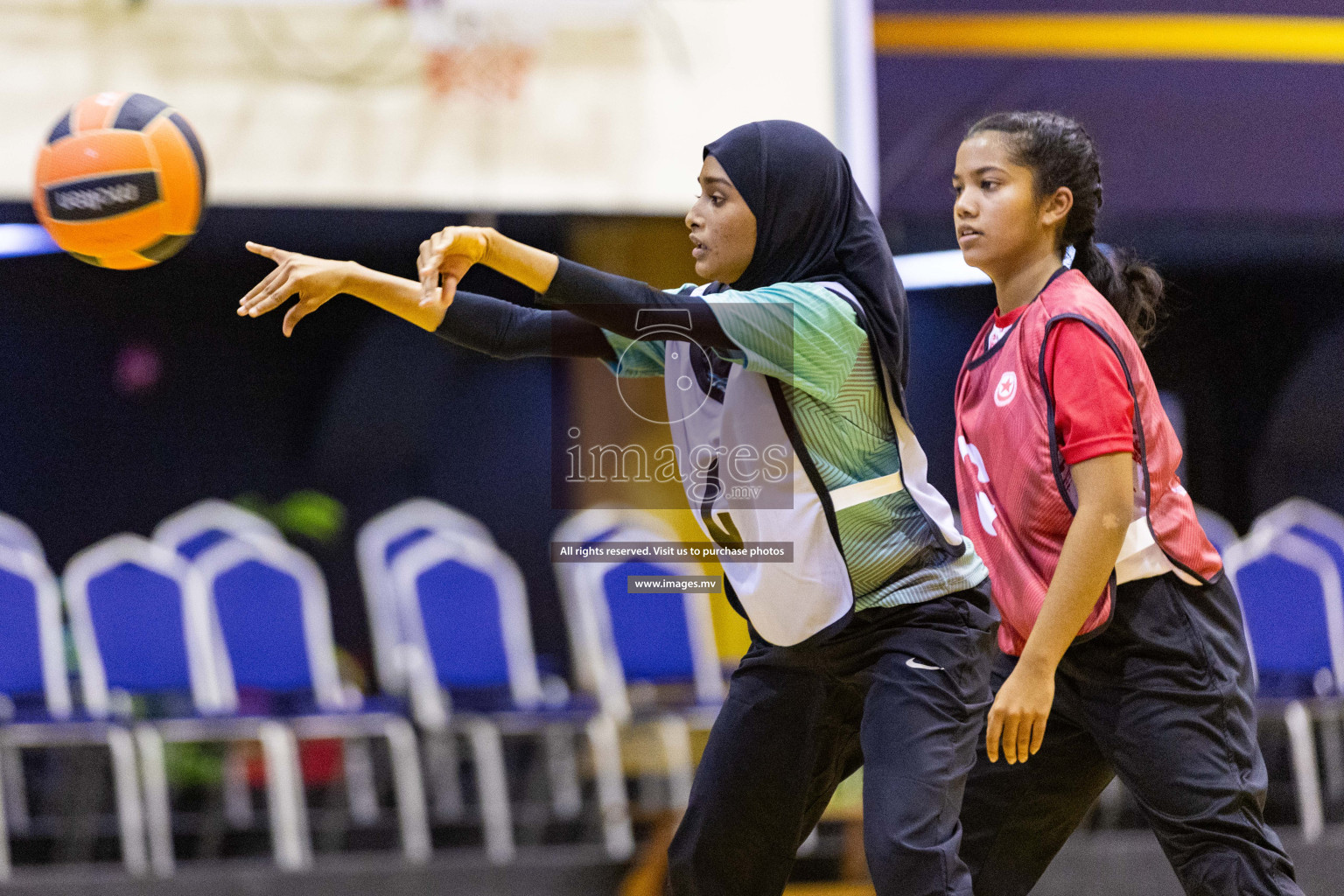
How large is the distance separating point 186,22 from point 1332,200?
4.03 m

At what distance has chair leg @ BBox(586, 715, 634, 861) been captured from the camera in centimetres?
453

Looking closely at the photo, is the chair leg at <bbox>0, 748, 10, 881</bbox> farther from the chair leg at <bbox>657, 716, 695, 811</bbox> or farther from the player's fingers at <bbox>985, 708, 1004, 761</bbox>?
the player's fingers at <bbox>985, 708, 1004, 761</bbox>

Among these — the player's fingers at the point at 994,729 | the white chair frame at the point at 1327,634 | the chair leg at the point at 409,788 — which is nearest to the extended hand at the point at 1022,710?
the player's fingers at the point at 994,729

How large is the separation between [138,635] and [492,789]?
4.19 feet

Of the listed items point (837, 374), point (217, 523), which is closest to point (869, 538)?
point (837, 374)

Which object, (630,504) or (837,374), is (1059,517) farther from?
(630,504)

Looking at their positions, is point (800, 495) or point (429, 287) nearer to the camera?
point (429, 287)

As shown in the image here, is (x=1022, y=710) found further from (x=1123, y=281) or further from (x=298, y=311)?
(x=298, y=311)

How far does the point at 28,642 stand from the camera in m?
4.49

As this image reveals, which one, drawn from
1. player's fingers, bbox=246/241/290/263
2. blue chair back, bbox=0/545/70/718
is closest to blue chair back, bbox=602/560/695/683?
blue chair back, bbox=0/545/70/718

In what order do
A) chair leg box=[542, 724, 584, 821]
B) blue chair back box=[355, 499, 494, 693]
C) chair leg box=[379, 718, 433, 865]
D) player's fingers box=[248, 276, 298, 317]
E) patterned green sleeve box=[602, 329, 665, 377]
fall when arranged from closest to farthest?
player's fingers box=[248, 276, 298, 317] < patterned green sleeve box=[602, 329, 665, 377] < chair leg box=[379, 718, 433, 865] < chair leg box=[542, 724, 584, 821] < blue chair back box=[355, 499, 494, 693]

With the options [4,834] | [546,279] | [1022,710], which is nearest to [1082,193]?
[1022,710]

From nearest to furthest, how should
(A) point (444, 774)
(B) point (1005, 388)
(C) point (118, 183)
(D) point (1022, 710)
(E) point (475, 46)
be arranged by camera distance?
(D) point (1022, 710), (B) point (1005, 388), (C) point (118, 183), (E) point (475, 46), (A) point (444, 774)

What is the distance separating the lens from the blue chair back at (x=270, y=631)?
183 inches
